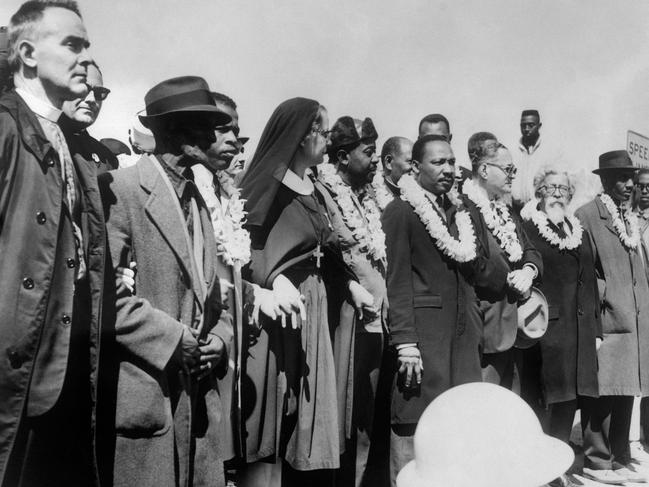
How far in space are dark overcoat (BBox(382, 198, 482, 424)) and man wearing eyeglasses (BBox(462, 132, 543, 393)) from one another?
28 cm

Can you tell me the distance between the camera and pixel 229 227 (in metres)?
3.87

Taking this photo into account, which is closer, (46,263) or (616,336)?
(46,263)

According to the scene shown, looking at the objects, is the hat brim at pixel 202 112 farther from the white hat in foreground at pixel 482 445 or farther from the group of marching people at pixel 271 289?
the white hat in foreground at pixel 482 445

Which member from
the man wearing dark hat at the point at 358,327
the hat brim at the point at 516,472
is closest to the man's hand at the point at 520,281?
the man wearing dark hat at the point at 358,327

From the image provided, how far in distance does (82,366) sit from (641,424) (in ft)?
22.0

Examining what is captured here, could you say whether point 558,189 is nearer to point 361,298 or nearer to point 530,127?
point 530,127

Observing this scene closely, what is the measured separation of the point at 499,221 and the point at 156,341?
3.46 metres

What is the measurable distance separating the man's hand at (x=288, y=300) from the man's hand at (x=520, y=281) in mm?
2018

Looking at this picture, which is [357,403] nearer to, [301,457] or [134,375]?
[301,457]

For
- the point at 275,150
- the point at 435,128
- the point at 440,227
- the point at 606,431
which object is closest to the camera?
the point at 275,150

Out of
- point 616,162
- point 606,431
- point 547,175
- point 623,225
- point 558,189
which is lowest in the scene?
point 606,431

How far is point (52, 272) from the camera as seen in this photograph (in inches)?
95.9

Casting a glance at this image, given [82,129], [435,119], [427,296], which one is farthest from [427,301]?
[435,119]

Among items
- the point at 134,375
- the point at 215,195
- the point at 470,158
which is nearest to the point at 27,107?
the point at 134,375
